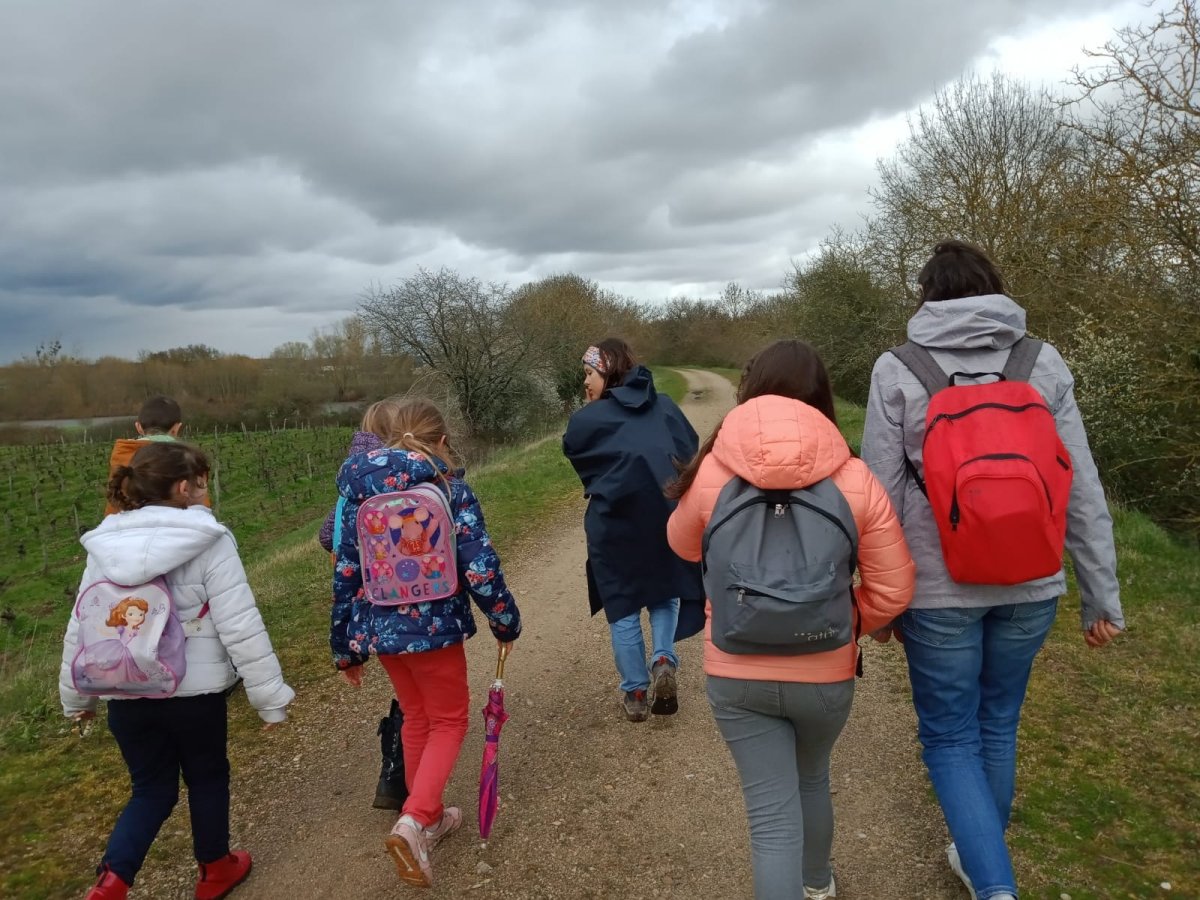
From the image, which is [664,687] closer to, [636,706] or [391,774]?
[636,706]

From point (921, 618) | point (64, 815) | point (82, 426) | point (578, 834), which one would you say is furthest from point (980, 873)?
point (82, 426)

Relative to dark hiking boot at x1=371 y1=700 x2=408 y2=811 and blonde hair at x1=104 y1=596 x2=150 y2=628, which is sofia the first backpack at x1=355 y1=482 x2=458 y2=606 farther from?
dark hiking boot at x1=371 y1=700 x2=408 y2=811

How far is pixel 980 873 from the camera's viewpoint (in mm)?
2348

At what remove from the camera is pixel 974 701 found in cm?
240

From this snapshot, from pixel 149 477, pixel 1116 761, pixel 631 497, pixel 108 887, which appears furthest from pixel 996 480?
pixel 108 887

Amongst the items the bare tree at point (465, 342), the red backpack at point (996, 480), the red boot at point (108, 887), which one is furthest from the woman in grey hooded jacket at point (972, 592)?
the bare tree at point (465, 342)

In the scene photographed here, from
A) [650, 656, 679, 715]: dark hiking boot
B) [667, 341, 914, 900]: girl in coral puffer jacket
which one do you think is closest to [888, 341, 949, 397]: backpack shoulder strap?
[667, 341, 914, 900]: girl in coral puffer jacket

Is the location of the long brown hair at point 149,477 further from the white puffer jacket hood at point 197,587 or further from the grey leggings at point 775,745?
the grey leggings at point 775,745

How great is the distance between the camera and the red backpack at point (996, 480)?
82.1 inches

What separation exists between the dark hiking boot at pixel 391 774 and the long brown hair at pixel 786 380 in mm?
1907

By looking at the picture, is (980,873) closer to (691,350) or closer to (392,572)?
(392,572)

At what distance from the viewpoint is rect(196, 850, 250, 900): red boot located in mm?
2887

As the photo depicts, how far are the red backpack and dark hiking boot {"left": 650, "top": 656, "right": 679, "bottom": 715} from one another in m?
2.06

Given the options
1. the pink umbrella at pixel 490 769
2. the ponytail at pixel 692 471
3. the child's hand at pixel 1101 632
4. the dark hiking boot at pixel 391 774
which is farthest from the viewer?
the dark hiking boot at pixel 391 774
